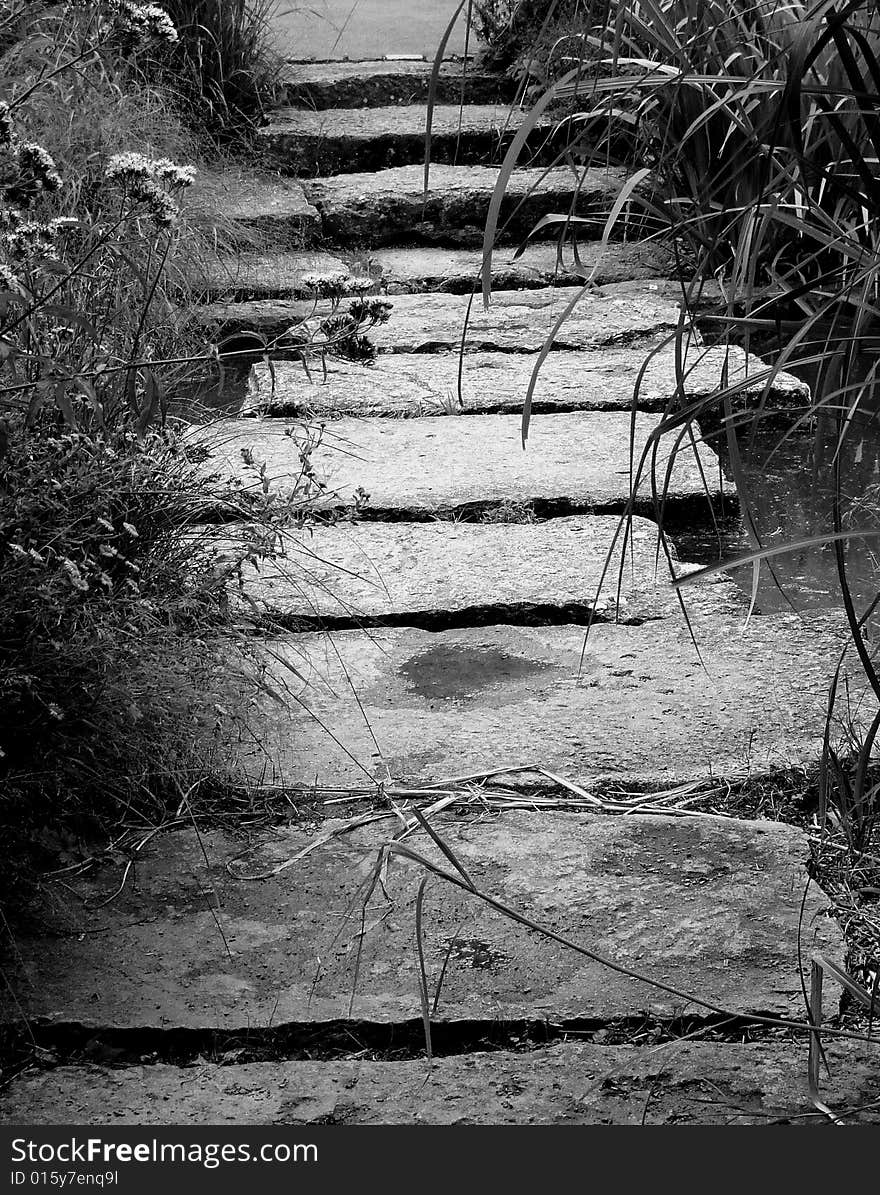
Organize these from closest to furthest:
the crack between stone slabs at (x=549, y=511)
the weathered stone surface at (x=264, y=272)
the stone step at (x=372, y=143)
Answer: the crack between stone slabs at (x=549, y=511), the weathered stone surface at (x=264, y=272), the stone step at (x=372, y=143)

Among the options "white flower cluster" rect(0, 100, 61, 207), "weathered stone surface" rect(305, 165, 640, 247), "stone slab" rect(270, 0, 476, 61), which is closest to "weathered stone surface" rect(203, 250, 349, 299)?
"weathered stone surface" rect(305, 165, 640, 247)

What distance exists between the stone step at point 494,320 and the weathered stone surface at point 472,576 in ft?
3.07

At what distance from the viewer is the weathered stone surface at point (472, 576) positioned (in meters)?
1.98

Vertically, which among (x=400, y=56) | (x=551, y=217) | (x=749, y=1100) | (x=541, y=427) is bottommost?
(x=749, y=1100)

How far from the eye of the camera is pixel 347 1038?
46.8 inches

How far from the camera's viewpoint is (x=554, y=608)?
1.98 meters

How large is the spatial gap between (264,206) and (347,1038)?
3.13m

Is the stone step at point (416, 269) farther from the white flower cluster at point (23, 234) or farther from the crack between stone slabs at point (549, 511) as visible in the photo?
the white flower cluster at point (23, 234)

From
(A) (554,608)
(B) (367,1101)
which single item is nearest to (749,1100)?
(B) (367,1101)

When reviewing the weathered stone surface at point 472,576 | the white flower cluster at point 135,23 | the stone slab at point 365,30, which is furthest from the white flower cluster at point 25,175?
the stone slab at point 365,30

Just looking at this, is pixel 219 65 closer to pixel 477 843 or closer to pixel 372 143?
pixel 372 143

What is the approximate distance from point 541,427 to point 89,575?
1316 millimetres

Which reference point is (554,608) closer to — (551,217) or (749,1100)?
(551,217)

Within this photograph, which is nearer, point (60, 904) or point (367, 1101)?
point (367, 1101)
